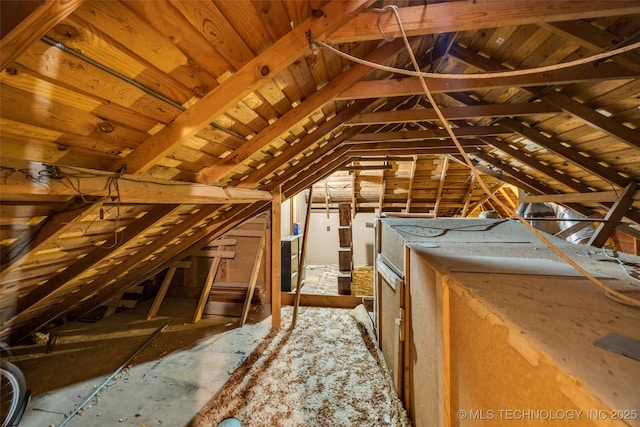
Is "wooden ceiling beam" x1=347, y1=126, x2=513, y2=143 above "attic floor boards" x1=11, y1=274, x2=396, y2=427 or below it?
above

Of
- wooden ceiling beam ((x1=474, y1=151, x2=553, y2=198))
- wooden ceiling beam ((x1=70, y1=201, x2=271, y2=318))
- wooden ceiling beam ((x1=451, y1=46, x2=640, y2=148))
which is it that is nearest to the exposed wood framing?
wooden ceiling beam ((x1=70, y1=201, x2=271, y2=318))

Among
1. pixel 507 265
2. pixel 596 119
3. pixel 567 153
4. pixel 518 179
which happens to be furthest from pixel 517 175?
pixel 507 265

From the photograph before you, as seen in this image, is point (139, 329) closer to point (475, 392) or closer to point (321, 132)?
point (321, 132)

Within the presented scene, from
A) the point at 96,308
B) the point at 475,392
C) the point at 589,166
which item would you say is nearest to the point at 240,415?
the point at 475,392

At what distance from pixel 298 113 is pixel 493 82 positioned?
127 cm

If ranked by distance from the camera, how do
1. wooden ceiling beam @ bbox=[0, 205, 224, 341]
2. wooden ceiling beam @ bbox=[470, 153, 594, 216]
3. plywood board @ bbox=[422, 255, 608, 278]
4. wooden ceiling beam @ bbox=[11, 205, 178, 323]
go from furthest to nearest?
wooden ceiling beam @ bbox=[470, 153, 594, 216] < wooden ceiling beam @ bbox=[0, 205, 224, 341] < wooden ceiling beam @ bbox=[11, 205, 178, 323] < plywood board @ bbox=[422, 255, 608, 278]

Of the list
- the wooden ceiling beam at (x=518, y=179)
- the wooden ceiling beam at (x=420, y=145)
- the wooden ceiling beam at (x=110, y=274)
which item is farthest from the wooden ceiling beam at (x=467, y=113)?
the wooden ceiling beam at (x=518, y=179)

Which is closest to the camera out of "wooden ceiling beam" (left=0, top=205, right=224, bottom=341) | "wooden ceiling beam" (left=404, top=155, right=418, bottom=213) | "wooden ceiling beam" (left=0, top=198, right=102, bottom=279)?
"wooden ceiling beam" (left=0, top=198, right=102, bottom=279)

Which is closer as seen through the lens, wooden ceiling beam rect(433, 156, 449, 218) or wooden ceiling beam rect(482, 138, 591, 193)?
wooden ceiling beam rect(482, 138, 591, 193)

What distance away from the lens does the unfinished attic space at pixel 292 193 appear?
0.74 metres

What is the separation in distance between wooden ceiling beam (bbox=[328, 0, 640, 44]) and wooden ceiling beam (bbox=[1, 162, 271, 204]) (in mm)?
1090

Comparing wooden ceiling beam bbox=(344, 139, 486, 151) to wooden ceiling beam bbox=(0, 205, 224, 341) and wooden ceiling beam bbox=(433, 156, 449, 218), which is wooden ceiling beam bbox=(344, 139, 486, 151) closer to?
wooden ceiling beam bbox=(433, 156, 449, 218)

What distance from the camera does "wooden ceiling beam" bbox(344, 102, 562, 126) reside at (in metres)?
2.04

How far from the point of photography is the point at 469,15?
3.23 feet
